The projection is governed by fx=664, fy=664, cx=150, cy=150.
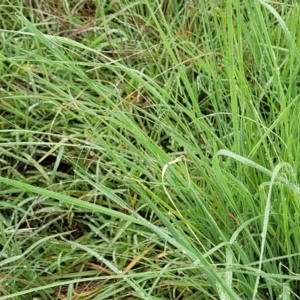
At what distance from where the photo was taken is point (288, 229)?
Result: 95cm

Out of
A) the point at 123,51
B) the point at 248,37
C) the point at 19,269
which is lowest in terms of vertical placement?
the point at 19,269

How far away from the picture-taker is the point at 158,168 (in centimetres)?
103

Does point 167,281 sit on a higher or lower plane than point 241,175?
lower

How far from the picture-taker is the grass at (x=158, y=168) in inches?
36.7

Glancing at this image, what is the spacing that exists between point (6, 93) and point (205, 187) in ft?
1.88

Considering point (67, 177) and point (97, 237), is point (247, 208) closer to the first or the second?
point (97, 237)

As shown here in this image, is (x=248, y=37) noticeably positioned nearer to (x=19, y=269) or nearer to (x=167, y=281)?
(x=167, y=281)

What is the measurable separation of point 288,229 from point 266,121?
28 cm

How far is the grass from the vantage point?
0.93 meters

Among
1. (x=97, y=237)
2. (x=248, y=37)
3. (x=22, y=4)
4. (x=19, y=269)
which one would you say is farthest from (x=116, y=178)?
(x=22, y=4)

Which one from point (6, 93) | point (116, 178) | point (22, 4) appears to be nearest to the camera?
point (116, 178)

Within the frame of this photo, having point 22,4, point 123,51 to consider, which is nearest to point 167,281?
point 123,51

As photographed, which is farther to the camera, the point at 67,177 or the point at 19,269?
the point at 67,177

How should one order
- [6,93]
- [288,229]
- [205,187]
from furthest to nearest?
1. [6,93]
2. [205,187]
3. [288,229]
